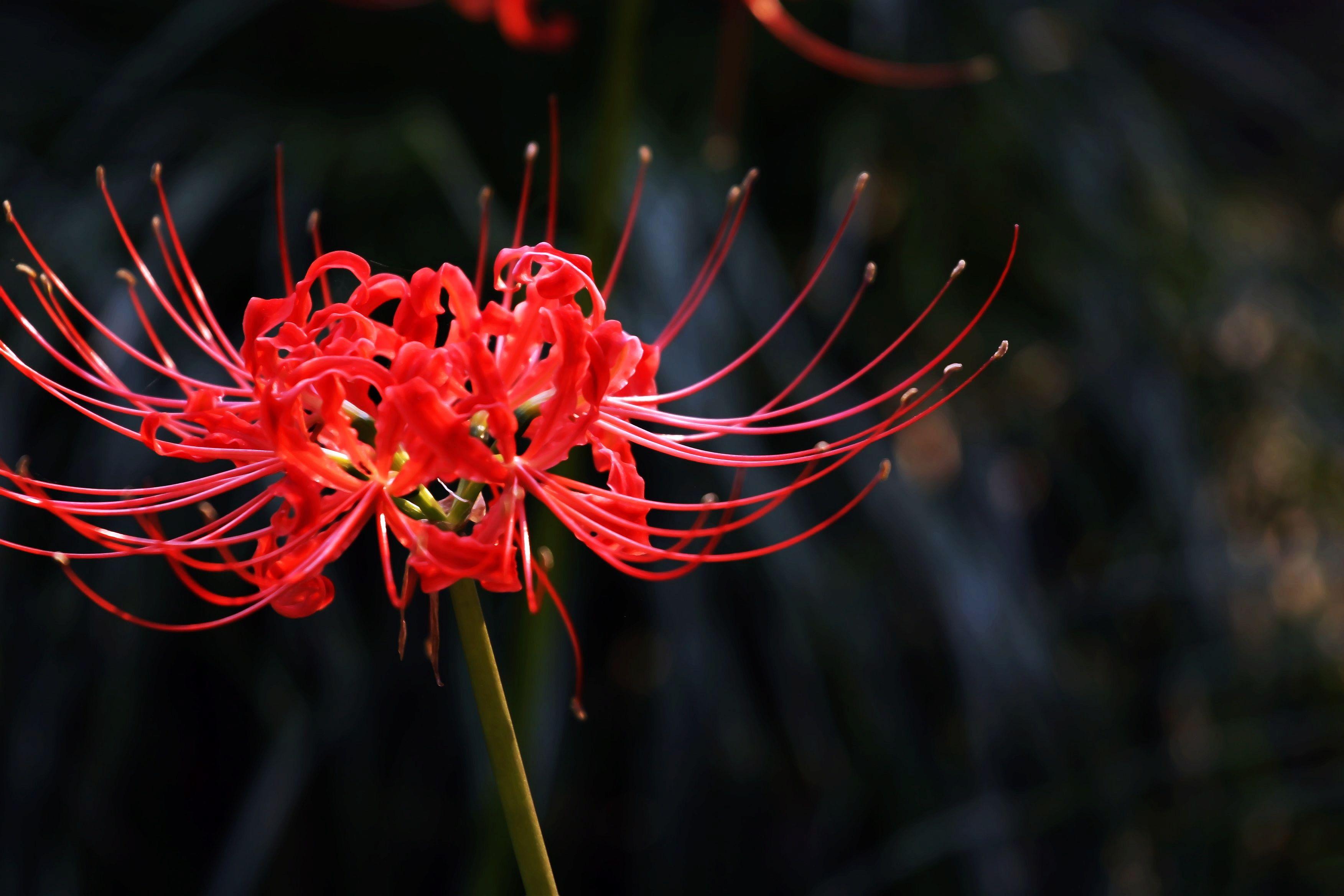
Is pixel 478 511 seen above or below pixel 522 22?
below

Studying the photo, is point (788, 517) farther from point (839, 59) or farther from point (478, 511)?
point (478, 511)

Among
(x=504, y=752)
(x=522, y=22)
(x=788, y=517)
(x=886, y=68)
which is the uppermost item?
(x=886, y=68)

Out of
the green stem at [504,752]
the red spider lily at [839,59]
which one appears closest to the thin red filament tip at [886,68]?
the red spider lily at [839,59]

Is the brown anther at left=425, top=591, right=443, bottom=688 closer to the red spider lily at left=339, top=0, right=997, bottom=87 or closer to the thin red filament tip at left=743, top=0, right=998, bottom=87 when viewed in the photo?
the red spider lily at left=339, top=0, right=997, bottom=87

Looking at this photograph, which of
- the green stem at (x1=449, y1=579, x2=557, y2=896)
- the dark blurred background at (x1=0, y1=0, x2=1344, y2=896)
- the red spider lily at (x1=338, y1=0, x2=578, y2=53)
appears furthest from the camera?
the dark blurred background at (x1=0, y1=0, x2=1344, y2=896)

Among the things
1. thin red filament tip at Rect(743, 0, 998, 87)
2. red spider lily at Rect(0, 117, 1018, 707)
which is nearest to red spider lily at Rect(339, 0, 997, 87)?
thin red filament tip at Rect(743, 0, 998, 87)

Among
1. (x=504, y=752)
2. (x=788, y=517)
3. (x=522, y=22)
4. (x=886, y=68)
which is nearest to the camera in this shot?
(x=504, y=752)

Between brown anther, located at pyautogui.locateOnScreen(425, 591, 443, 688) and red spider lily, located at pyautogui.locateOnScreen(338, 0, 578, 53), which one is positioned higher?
red spider lily, located at pyautogui.locateOnScreen(338, 0, 578, 53)

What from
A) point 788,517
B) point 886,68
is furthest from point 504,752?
point 886,68
